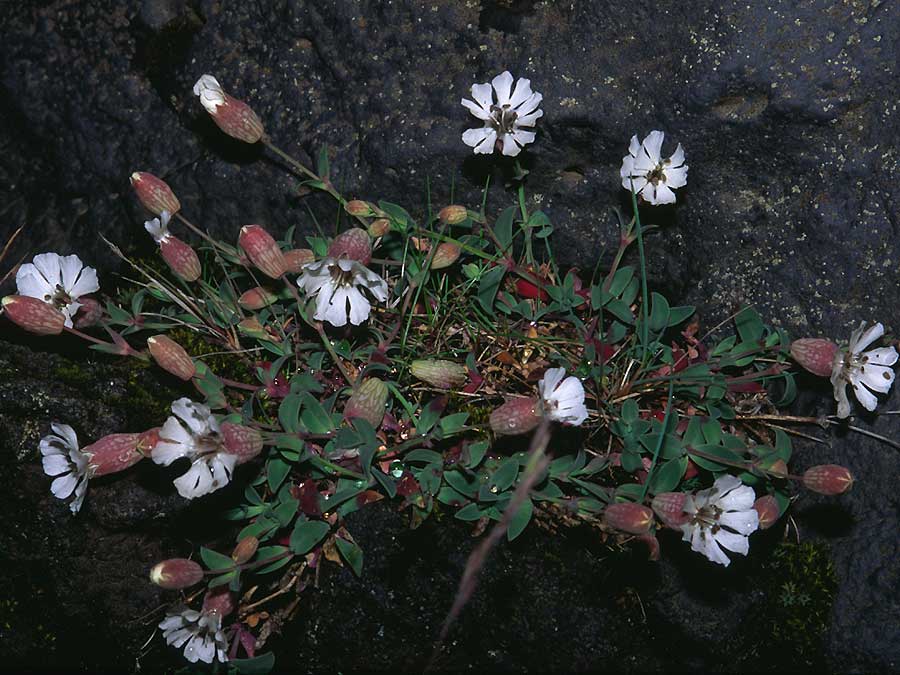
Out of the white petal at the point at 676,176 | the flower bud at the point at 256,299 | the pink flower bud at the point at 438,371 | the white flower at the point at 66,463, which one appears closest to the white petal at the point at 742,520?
the pink flower bud at the point at 438,371

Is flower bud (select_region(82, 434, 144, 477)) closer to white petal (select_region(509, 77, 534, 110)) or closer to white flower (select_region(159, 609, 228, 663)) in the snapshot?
white flower (select_region(159, 609, 228, 663))

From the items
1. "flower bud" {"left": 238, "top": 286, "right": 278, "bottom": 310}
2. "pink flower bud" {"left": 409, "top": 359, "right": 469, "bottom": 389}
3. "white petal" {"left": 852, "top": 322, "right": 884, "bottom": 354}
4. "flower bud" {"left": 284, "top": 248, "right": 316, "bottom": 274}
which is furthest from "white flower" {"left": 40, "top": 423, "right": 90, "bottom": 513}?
"white petal" {"left": 852, "top": 322, "right": 884, "bottom": 354}

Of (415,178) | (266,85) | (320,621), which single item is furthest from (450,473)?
(266,85)

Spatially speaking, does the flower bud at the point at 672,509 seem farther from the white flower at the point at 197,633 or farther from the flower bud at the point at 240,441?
the white flower at the point at 197,633

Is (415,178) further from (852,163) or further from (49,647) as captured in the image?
(49,647)

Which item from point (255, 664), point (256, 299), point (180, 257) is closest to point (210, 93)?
point (180, 257)

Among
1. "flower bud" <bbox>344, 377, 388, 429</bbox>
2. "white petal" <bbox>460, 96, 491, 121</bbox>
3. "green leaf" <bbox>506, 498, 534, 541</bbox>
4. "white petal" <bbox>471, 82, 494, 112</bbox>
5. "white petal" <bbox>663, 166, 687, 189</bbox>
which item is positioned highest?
"white petal" <bbox>471, 82, 494, 112</bbox>

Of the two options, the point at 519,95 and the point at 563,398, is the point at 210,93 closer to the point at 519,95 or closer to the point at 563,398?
the point at 519,95
